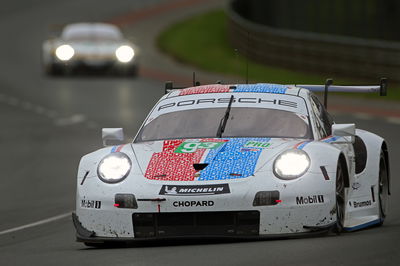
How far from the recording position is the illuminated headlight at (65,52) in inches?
1363

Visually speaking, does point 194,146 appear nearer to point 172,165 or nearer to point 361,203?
Answer: point 172,165

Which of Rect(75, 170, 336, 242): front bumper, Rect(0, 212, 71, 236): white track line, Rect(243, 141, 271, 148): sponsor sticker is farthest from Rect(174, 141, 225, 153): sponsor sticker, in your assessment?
Rect(0, 212, 71, 236): white track line

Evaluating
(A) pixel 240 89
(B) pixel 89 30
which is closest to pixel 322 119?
(A) pixel 240 89

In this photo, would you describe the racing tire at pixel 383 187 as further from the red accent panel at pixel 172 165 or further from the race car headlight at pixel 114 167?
the race car headlight at pixel 114 167

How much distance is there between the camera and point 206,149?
1055cm

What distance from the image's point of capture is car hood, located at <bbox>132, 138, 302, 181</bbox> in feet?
33.4

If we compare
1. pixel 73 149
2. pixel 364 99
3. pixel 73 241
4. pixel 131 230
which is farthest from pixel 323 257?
pixel 364 99

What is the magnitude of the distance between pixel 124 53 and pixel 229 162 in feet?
78.6

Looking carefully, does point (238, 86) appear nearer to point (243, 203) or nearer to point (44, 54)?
point (243, 203)

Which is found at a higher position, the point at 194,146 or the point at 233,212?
the point at 194,146

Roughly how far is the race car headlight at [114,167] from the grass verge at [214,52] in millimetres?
17610

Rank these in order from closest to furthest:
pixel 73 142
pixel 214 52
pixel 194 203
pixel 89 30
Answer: pixel 194 203, pixel 73 142, pixel 89 30, pixel 214 52

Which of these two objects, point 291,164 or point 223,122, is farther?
point 223,122

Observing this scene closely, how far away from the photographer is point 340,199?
34.5 feet
